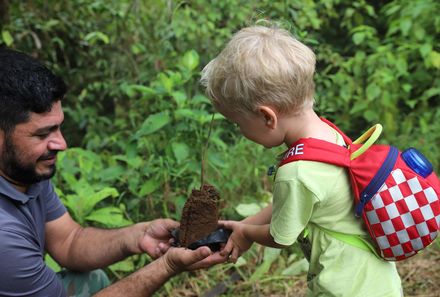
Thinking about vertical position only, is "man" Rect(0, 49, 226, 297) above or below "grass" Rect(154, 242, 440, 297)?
above

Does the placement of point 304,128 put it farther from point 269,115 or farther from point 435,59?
point 435,59

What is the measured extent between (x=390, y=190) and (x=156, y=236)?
123 cm

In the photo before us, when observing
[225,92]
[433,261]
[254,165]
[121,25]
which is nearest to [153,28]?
[121,25]

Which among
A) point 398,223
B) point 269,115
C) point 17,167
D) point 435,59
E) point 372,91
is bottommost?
point 372,91

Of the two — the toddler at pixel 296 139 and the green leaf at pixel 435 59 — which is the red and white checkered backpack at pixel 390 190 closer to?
the toddler at pixel 296 139

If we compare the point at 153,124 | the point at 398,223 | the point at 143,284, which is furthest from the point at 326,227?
the point at 153,124

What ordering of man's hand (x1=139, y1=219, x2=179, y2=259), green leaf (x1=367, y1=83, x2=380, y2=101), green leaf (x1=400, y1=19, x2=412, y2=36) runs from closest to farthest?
man's hand (x1=139, y1=219, x2=179, y2=259) → green leaf (x1=367, y1=83, x2=380, y2=101) → green leaf (x1=400, y1=19, x2=412, y2=36)

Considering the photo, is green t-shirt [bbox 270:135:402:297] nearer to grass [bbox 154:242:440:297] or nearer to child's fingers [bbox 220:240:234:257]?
child's fingers [bbox 220:240:234:257]

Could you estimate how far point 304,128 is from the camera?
5.38 ft

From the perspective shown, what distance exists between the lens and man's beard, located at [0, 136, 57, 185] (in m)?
2.01

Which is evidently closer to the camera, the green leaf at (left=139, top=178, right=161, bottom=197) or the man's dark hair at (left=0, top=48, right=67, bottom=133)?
the man's dark hair at (left=0, top=48, right=67, bottom=133)

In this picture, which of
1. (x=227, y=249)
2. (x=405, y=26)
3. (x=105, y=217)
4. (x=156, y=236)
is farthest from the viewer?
(x=405, y=26)

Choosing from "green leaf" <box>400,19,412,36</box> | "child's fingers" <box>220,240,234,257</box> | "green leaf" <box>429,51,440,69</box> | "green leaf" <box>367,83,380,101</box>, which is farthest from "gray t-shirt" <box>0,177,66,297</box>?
"green leaf" <box>400,19,412,36</box>

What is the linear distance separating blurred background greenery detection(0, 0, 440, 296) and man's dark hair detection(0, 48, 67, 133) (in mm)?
955
